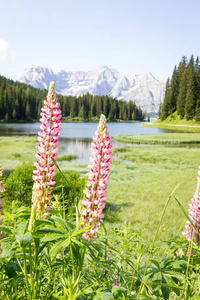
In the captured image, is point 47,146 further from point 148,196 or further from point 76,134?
point 76,134

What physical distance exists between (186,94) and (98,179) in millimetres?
80136

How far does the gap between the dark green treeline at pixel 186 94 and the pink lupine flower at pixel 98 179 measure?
73286mm

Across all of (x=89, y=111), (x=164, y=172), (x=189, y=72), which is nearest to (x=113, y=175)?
(x=164, y=172)

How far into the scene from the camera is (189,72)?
7394 centimetres

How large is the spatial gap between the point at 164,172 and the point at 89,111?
13900 cm

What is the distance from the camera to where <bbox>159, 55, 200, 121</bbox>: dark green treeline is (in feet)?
230

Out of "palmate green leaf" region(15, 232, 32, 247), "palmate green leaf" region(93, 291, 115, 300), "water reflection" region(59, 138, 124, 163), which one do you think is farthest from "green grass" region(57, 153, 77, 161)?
"palmate green leaf" region(15, 232, 32, 247)

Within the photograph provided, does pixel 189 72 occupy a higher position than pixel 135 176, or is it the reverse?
pixel 189 72

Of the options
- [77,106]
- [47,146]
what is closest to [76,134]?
[47,146]

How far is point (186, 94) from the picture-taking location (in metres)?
A: 73.6

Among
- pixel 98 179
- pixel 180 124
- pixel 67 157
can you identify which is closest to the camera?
pixel 98 179

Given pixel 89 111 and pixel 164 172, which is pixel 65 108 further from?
pixel 164 172

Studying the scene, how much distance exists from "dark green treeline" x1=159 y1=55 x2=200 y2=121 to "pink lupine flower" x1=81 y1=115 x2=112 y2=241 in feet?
240

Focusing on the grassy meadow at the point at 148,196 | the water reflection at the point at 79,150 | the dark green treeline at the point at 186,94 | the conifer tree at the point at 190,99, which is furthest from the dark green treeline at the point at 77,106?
the grassy meadow at the point at 148,196
